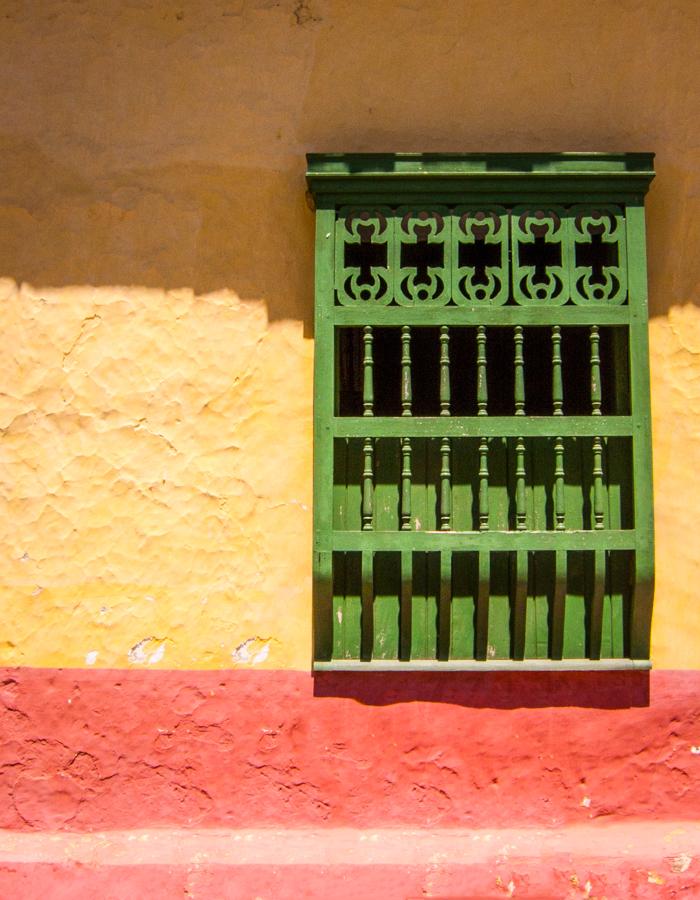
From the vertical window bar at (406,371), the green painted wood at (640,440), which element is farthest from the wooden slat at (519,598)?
the vertical window bar at (406,371)

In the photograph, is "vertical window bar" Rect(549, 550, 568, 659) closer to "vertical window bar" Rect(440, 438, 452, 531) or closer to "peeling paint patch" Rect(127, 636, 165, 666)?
"vertical window bar" Rect(440, 438, 452, 531)

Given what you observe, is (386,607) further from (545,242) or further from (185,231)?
(185,231)

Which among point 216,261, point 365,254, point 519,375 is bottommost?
point 519,375

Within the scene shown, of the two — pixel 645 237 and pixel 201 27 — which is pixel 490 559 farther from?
pixel 201 27

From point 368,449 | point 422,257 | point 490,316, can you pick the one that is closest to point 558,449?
point 490,316

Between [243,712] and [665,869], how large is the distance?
142 centimetres

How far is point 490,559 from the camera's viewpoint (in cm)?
296

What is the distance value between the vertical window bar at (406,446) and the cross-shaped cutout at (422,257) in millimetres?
306

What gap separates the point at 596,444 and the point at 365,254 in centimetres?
110

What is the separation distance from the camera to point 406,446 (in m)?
2.93

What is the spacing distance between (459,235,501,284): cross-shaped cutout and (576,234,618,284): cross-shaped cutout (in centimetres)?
29

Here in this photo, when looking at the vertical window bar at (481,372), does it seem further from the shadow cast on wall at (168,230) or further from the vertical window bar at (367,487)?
the shadow cast on wall at (168,230)

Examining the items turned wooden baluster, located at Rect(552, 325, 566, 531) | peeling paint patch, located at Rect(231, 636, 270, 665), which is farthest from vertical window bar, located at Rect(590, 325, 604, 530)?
peeling paint patch, located at Rect(231, 636, 270, 665)

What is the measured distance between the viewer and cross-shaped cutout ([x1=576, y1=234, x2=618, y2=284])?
10.0 ft
